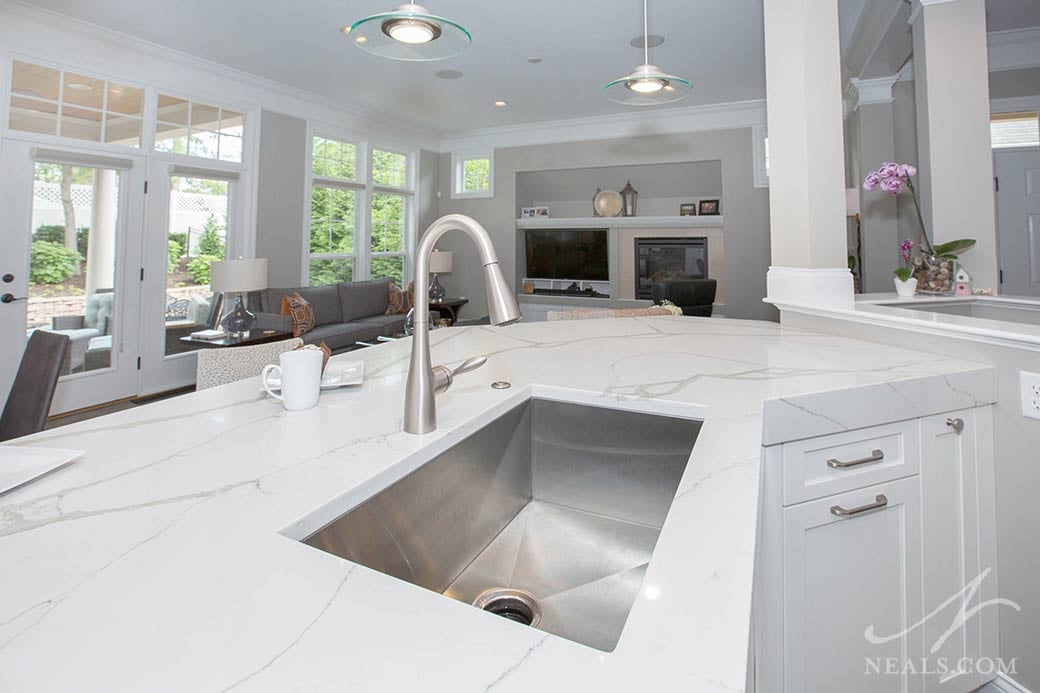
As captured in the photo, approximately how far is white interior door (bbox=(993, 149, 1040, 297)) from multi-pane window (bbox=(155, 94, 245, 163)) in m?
6.69

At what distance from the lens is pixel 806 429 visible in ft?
3.76

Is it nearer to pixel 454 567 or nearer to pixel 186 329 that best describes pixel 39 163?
pixel 186 329

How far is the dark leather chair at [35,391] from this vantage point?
1.64 meters

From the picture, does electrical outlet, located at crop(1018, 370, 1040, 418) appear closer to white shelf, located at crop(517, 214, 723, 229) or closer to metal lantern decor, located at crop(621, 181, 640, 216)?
white shelf, located at crop(517, 214, 723, 229)

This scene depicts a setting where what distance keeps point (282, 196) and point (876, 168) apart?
5606 mm

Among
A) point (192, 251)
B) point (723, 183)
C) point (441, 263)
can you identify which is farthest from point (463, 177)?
point (192, 251)

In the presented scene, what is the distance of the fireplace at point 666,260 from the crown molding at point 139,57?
12.0ft

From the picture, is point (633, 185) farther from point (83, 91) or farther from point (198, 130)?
point (83, 91)

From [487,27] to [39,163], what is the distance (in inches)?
134

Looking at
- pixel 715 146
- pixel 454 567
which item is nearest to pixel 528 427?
pixel 454 567

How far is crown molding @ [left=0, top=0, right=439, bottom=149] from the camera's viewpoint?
3.66m

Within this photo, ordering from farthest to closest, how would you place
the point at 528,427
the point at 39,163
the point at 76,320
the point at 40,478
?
1. the point at 76,320
2. the point at 39,163
3. the point at 528,427
4. the point at 40,478

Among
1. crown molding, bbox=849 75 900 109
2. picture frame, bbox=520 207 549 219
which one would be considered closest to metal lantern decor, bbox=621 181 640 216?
picture frame, bbox=520 207 549 219

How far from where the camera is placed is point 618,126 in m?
6.52
